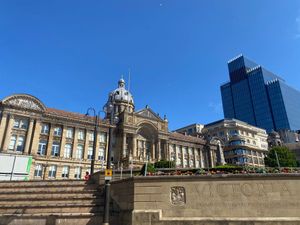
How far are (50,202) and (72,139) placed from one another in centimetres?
3563

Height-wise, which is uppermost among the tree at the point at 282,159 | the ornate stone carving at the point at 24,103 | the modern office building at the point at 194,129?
the modern office building at the point at 194,129

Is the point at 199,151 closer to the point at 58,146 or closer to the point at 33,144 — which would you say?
the point at 58,146

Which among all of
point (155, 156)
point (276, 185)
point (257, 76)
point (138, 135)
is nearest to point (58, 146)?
point (138, 135)

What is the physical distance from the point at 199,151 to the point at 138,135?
73.6ft

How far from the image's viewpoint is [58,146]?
48562mm

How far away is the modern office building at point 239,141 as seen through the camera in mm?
80062

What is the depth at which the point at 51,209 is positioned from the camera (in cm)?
1533

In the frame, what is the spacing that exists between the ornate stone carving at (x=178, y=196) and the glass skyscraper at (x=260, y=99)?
131282 mm

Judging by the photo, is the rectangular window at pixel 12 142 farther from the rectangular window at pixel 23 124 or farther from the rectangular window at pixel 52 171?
the rectangular window at pixel 52 171

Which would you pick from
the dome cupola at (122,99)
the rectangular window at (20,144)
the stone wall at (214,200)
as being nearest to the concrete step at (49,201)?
the stone wall at (214,200)

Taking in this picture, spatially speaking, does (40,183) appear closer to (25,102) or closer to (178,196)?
(178,196)

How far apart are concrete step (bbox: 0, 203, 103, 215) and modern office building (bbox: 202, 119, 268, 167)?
68.2 m

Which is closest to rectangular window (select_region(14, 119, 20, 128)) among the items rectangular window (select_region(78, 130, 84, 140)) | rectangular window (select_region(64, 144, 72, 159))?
rectangular window (select_region(64, 144, 72, 159))

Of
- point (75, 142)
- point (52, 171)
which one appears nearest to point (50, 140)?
point (75, 142)
